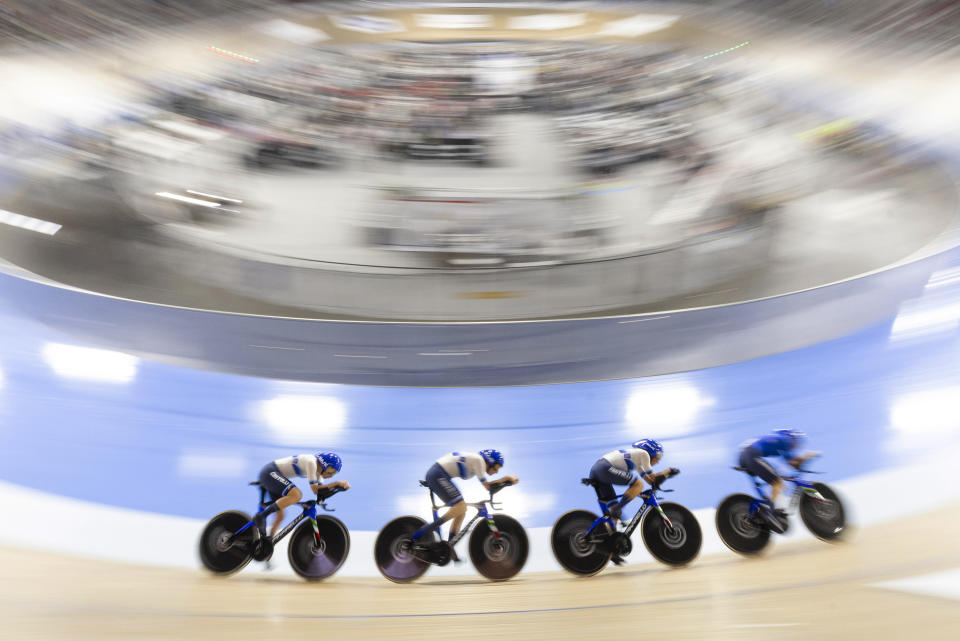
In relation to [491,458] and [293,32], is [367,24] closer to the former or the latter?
[293,32]

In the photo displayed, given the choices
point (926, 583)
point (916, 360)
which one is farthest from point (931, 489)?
point (916, 360)

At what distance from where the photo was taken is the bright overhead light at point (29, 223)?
4688mm

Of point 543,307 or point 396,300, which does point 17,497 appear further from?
point 543,307

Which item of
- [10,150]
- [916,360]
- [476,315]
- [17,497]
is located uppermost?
[10,150]

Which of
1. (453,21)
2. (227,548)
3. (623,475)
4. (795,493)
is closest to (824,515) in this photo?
(795,493)

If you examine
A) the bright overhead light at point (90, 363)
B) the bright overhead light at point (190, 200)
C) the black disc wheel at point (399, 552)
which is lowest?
the black disc wheel at point (399, 552)

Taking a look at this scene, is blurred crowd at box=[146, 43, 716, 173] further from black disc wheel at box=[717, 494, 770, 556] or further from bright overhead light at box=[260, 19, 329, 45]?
black disc wheel at box=[717, 494, 770, 556]

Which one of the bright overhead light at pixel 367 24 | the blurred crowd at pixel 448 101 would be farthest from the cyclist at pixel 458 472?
the bright overhead light at pixel 367 24

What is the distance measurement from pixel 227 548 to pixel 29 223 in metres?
3.34

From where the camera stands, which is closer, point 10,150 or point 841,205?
point 841,205

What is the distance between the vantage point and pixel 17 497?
9.34 ft

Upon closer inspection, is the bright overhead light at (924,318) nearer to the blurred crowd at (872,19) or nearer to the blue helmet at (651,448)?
the blue helmet at (651,448)

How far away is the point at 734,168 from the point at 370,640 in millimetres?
4041

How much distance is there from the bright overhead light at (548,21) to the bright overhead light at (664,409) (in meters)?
7.72
